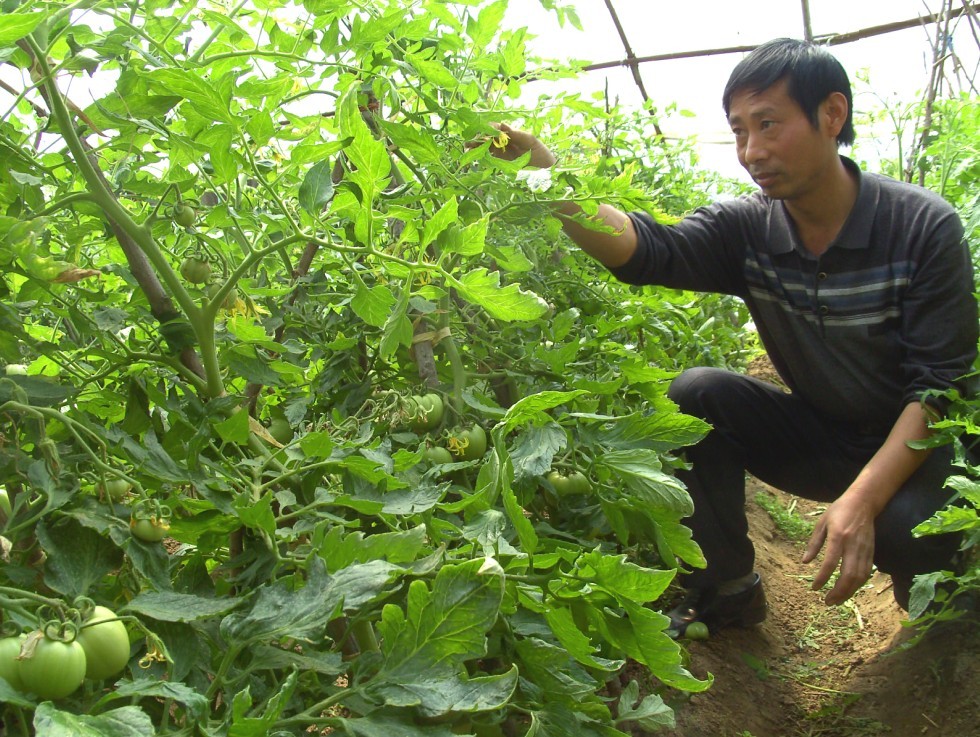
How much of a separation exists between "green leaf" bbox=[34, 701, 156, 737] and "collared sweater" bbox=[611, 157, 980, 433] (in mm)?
1583

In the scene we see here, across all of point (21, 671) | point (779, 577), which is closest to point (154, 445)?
point (21, 671)

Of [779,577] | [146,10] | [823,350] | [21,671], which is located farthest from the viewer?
[779,577]

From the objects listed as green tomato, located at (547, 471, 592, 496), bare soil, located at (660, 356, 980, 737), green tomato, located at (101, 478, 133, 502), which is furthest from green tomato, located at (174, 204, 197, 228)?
bare soil, located at (660, 356, 980, 737)

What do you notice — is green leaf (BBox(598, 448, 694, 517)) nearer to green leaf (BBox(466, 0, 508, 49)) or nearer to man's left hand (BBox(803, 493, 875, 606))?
green leaf (BBox(466, 0, 508, 49))

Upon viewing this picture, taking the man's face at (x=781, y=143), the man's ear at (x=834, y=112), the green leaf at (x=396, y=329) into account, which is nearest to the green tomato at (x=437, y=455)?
the green leaf at (x=396, y=329)

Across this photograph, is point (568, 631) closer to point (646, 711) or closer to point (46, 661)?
point (646, 711)

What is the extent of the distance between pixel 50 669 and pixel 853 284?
70.9 inches

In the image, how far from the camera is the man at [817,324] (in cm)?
178

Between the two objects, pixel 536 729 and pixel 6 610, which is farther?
pixel 536 729

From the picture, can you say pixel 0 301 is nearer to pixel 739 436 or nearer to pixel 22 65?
pixel 22 65

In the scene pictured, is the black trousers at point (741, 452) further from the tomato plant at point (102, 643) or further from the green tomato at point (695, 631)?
the tomato plant at point (102, 643)

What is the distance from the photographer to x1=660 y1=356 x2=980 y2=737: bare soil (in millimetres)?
1650

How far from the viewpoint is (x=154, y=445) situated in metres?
0.78

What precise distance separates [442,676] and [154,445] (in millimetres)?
326
